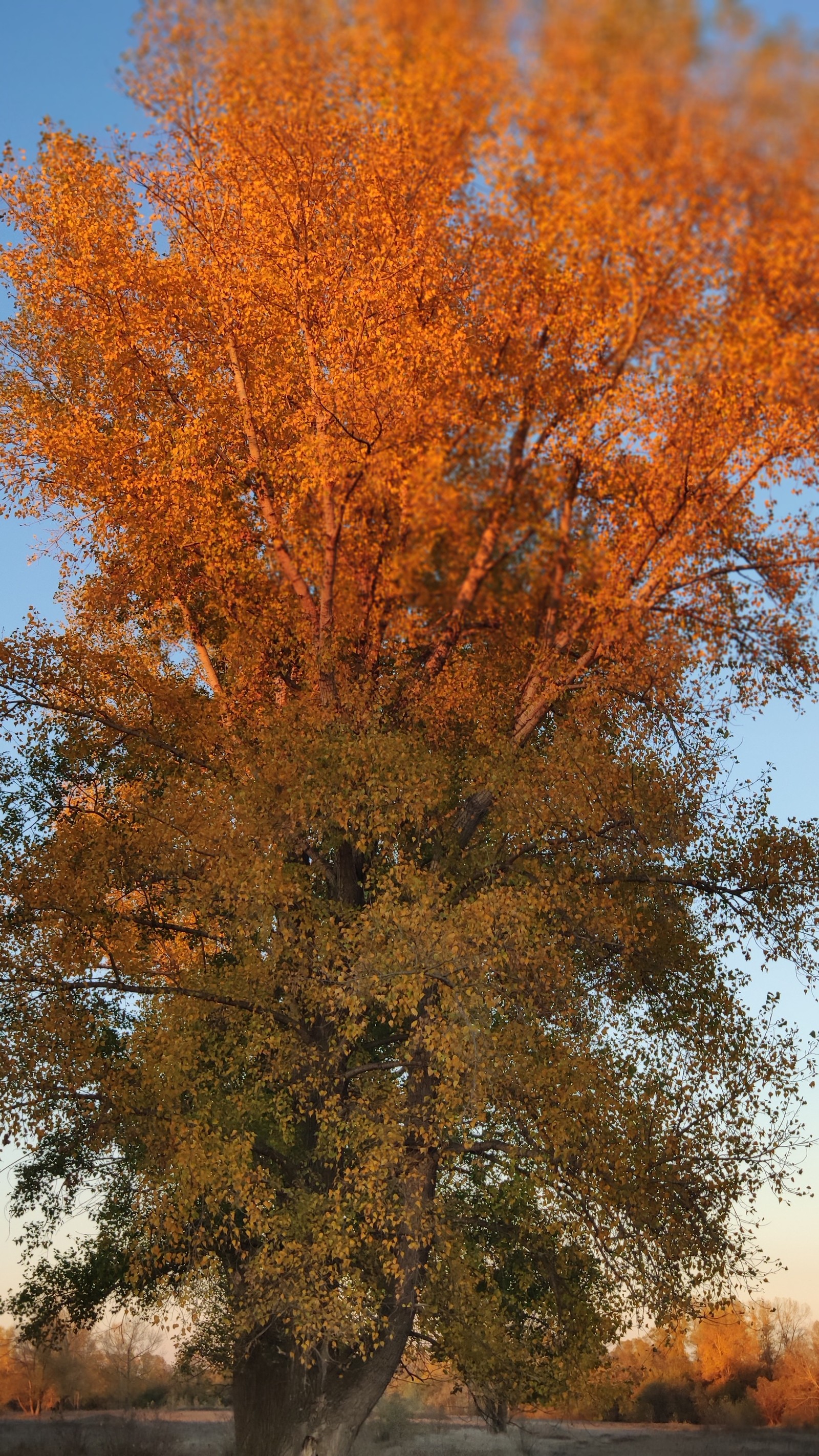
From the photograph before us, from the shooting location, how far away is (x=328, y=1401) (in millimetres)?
14359

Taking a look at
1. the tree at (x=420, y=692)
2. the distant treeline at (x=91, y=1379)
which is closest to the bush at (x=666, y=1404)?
the distant treeline at (x=91, y=1379)

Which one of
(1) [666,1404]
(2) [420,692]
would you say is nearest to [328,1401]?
(2) [420,692]

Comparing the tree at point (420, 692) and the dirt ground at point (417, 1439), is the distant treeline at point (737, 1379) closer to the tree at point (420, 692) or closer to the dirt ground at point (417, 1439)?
the dirt ground at point (417, 1439)

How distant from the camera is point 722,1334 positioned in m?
35.6

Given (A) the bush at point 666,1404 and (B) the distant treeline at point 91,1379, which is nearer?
(B) the distant treeline at point 91,1379

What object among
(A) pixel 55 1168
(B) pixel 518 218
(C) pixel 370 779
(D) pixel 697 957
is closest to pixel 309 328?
(B) pixel 518 218

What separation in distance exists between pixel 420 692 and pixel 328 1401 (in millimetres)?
8689

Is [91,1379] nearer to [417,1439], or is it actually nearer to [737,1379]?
[417,1439]

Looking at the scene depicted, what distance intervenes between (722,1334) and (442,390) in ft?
102

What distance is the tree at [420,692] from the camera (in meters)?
13.0

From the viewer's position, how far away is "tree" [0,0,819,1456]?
13.0 metres

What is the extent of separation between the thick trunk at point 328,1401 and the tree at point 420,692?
0.22 ft

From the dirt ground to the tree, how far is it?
8133 mm

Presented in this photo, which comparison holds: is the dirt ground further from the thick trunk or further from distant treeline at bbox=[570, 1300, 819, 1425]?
the thick trunk
